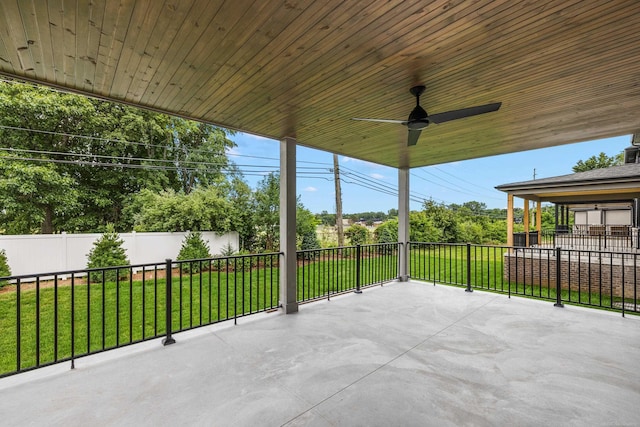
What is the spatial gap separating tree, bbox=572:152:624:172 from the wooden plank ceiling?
79.8ft

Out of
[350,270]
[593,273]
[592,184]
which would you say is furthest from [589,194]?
[350,270]

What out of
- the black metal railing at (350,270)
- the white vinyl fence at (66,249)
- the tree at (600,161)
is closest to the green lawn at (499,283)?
the black metal railing at (350,270)

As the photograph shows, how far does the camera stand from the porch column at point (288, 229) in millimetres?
3877

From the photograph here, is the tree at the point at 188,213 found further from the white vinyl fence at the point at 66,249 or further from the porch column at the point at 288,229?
the porch column at the point at 288,229

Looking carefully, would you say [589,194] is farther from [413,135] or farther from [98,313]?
[98,313]

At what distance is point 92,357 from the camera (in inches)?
99.0

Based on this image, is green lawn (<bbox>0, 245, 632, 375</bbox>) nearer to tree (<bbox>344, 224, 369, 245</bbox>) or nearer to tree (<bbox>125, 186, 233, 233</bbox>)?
tree (<bbox>125, 186, 233, 233</bbox>)

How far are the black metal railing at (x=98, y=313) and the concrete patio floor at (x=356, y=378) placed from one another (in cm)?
34

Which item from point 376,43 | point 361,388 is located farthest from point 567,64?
point 361,388

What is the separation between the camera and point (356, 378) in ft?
7.18

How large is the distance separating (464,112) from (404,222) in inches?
145

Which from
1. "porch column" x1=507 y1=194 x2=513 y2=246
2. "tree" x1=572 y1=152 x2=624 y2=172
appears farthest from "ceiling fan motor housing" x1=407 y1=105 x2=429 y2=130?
"tree" x1=572 y1=152 x2=624 y2=172

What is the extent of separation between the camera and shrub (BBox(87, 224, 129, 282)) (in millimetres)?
6441

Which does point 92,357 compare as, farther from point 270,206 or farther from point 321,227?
point 321,227
